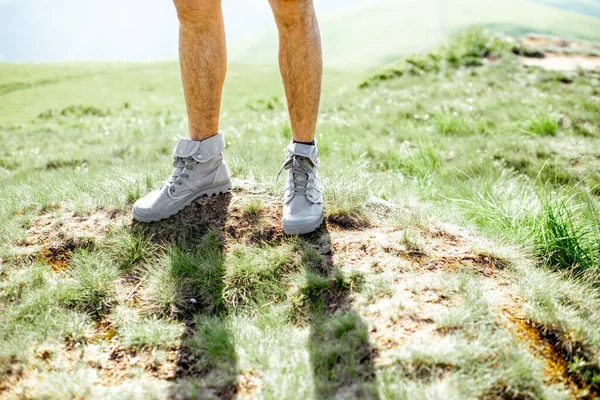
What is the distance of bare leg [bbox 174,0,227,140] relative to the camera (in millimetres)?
2346

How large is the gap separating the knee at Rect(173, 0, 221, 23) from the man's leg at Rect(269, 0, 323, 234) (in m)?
0.33

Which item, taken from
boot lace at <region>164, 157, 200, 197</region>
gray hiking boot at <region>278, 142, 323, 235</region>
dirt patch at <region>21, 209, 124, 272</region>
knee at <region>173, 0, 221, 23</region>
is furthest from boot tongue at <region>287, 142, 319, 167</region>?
dirt patch at <region>21, 209, 124, 272</region>

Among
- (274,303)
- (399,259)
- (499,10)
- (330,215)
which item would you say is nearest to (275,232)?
(330,215)

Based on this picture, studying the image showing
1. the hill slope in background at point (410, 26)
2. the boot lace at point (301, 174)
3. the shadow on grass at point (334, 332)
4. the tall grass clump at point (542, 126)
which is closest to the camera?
the shadow on grass at point (334, 332)

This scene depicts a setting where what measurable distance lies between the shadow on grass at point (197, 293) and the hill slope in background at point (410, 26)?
140 ft

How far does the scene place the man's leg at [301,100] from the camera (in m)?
2.25

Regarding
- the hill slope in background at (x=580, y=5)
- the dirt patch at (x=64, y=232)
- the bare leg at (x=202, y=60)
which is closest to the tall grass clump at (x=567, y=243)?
the bare leg at (x=202, y=60)

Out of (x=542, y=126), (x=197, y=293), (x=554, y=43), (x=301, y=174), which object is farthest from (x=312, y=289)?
(x=554, y=43)

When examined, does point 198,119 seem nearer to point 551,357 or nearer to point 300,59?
point 300,59

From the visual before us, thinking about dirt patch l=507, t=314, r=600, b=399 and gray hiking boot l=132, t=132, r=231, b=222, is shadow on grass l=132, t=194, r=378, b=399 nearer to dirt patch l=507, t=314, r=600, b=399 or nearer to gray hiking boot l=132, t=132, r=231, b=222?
gray hiking boot l=132, t=132, r=231, b=222

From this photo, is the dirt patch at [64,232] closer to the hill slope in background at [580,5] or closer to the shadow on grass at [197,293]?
the shadow on grass at [197,293]

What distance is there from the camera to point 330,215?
103 inches

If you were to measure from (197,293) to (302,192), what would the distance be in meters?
0.79

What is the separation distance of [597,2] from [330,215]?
139 meters
